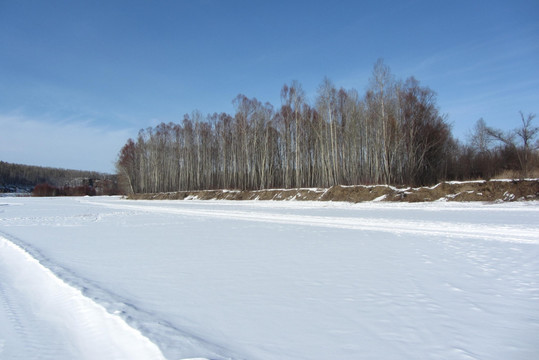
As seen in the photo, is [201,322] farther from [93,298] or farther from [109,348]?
[93,298]

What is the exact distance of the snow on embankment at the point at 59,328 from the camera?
3.09m

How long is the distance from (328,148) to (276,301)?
109ft

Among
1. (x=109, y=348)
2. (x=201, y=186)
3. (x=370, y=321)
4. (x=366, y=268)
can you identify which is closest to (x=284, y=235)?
(x=366, y=268)

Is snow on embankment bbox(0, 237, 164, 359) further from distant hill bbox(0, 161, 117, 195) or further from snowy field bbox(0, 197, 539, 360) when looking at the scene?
distant hill bbox(0, 161, 117, 195)

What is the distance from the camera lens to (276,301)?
13.9ft

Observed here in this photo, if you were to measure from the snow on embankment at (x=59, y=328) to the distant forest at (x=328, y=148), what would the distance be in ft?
89.2

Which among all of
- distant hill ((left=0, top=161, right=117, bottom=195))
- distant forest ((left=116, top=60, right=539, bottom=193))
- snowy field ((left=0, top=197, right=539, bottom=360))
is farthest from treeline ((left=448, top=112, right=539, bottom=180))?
distant hill ((left=0, top=161, right=117, bottom=195))

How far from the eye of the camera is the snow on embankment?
10.1 feet

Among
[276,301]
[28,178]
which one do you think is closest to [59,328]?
[276,301]

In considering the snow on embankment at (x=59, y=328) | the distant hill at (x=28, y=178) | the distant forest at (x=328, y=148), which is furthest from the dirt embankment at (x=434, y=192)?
the distant hill at (x=28, y=178)

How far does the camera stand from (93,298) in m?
4.41

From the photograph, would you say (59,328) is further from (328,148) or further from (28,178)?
(28,178)

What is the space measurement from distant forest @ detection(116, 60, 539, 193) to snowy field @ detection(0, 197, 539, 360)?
23.6 metres

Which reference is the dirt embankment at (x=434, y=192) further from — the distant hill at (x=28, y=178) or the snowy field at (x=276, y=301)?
the distant hill at (x=28, y=178)
